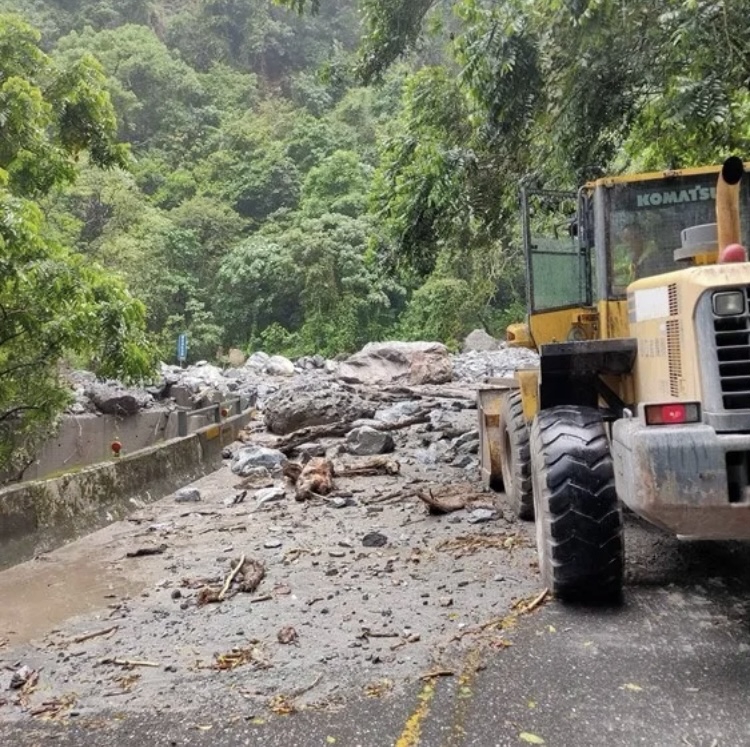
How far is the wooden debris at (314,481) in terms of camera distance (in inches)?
310

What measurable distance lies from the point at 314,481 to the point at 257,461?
80.3 inches

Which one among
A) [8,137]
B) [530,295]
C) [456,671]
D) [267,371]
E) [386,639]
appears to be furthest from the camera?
[267,371]

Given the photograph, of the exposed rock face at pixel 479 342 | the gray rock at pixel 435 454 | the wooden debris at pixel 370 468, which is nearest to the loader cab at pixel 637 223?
the wooden debris at pixel 370 468

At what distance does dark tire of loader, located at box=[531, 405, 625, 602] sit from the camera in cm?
429

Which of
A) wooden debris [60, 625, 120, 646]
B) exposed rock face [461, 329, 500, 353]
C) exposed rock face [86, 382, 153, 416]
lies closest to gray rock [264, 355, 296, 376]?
exposed rock face [461, 329, 500, 353]

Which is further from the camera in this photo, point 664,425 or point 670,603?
point 670,603

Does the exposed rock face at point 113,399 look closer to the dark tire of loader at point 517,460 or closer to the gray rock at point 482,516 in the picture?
the dark tire of loader at point 517,460

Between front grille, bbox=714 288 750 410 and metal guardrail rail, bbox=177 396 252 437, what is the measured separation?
8.34 m

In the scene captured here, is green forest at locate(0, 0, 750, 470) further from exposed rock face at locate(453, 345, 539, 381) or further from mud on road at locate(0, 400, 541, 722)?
exposed rock face at locate(453, 345, 539, 381)

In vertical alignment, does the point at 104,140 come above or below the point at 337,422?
above

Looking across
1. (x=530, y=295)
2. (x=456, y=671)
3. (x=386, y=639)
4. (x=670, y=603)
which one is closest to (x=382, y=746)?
(x=456, y=671)

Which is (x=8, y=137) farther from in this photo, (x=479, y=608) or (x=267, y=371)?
(x=267, y=371)

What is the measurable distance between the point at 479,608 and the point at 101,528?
4243 millimetres

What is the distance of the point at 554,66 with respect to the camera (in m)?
7.49
